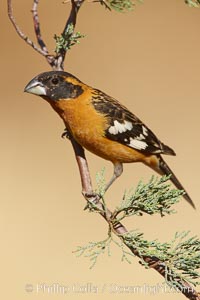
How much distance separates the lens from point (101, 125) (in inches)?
96.0

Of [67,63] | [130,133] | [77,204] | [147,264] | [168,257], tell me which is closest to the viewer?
[147,264]

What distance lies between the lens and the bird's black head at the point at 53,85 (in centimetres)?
216

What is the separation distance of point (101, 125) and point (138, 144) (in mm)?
162

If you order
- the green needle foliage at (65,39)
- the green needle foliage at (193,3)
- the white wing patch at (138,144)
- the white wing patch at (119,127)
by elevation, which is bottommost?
the white wing patch at (138,144)

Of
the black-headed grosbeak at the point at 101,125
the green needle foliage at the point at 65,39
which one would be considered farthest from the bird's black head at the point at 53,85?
the green needle foliage at the point at 65,39

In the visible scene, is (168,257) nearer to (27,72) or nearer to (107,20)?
(27,72)

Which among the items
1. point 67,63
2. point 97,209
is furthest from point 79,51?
point 97,209

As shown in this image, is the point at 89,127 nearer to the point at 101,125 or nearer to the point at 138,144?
→ the point at 101,125

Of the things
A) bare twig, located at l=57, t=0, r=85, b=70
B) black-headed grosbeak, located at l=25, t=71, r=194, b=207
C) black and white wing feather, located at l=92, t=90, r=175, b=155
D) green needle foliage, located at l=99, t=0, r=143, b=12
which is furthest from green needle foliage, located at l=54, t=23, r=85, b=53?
black and white wing feather, located at l=92, t=90, r=175, b=155

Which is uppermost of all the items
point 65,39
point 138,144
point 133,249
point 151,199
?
point 65,39

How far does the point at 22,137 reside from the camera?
4.82 metres

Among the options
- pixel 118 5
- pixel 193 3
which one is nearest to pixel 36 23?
pixel 118 5

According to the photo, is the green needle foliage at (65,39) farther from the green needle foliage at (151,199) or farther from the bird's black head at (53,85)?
the green needle foliage at (151,199)

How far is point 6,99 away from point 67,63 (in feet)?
1.58
